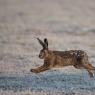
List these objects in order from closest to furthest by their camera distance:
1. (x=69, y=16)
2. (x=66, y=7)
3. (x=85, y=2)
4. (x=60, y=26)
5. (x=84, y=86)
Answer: (x=84, y=86)
(x=60, y=26)
(x=69, y=16)
(x=66, y=7)
(x=85, y=2)

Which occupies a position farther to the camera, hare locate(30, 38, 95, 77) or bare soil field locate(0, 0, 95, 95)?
hare locate(30, 38, 95, 77)

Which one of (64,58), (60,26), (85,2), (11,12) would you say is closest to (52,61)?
(64,58)

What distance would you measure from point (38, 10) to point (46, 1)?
6935 millimetres

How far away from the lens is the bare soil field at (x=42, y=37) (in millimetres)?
15570

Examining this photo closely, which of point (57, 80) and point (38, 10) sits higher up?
point (38, 10)

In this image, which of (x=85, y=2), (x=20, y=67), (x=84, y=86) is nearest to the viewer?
(x=84, y=86)

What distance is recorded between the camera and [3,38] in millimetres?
27172

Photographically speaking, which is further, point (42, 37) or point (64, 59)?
point (42, 37)

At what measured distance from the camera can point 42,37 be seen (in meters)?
27.5

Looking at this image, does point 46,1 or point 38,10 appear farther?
point 46,1

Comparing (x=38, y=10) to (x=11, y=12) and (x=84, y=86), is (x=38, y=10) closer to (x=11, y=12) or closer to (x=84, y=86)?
(x=11, y=12)

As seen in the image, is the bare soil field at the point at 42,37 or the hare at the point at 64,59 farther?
the hare at the point at 64,59

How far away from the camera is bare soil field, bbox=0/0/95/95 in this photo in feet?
51.1

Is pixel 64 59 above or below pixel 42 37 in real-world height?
below
